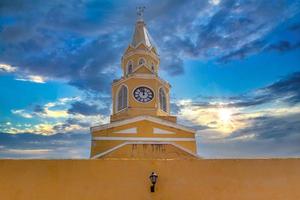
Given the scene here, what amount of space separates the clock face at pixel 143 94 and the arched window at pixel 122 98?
0.95m

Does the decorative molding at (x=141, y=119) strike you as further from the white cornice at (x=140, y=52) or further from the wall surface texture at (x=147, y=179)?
the wall surface texture at (x=147, y=179)

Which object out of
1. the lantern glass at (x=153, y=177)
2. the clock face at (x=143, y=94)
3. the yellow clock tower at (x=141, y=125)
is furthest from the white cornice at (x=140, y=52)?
the lantern glass at (x=153, y=177)

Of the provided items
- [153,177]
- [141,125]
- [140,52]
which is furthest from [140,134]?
[153,177]

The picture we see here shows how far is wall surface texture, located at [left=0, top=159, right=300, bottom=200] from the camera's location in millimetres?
7648

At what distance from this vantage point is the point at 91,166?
7.98 meters

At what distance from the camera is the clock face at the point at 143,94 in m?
22.6

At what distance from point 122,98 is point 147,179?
50.7ft

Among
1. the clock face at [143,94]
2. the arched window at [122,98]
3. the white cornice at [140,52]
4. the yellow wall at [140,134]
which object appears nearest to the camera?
the yellow wall at [140,134]

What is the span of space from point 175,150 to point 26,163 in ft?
41.0

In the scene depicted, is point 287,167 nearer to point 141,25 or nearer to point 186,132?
point 186,132

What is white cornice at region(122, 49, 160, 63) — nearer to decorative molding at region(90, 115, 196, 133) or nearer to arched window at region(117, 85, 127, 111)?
arched window at region(117, 85, 127, 111)

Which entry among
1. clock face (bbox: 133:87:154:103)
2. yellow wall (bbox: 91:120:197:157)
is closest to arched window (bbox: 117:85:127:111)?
clock face (bbox: 133:87:154:103)

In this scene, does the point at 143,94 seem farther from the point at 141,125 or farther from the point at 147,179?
the point at 147,179

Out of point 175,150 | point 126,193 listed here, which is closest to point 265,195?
point 126,193
